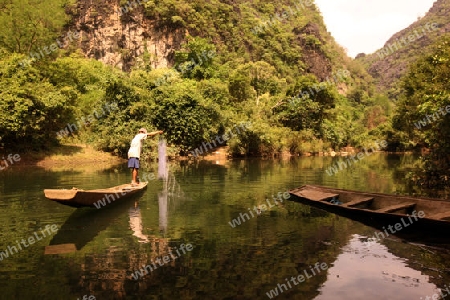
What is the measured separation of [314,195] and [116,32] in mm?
50862

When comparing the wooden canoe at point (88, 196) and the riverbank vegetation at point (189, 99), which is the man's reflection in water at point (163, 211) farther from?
the riverbank vegetation at point (189, 99)

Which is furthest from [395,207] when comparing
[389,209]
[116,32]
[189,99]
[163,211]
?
[116,32]

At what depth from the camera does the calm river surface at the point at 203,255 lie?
212 inches

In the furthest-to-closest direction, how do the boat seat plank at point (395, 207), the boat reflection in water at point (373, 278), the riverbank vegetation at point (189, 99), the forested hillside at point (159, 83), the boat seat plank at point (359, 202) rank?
the forested hillside at point (159, 83), the riverbank vegetation at point (189, 99), the boat seat plank at point (359, 202), the boat seat plank at point (395, 207), the boat reflection in water at point (373, 278)

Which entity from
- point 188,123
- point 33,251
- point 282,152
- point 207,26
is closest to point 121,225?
point 33,251

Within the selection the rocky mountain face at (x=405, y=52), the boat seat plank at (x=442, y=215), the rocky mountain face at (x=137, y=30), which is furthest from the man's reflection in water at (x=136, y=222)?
the rocky mountain face at (x=405, y=52)

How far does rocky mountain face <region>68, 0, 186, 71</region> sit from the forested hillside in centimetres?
14

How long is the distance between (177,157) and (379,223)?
2443cm

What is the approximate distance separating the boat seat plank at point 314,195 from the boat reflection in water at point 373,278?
4.21 metres

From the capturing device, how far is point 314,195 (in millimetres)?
12023

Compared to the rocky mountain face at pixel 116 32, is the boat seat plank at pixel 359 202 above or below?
below

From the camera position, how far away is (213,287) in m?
5.45

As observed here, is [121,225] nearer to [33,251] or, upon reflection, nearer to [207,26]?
[33,251]

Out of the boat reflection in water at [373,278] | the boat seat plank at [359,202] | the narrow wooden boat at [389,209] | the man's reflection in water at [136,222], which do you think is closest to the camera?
the boat reflection in water at [373,278]
